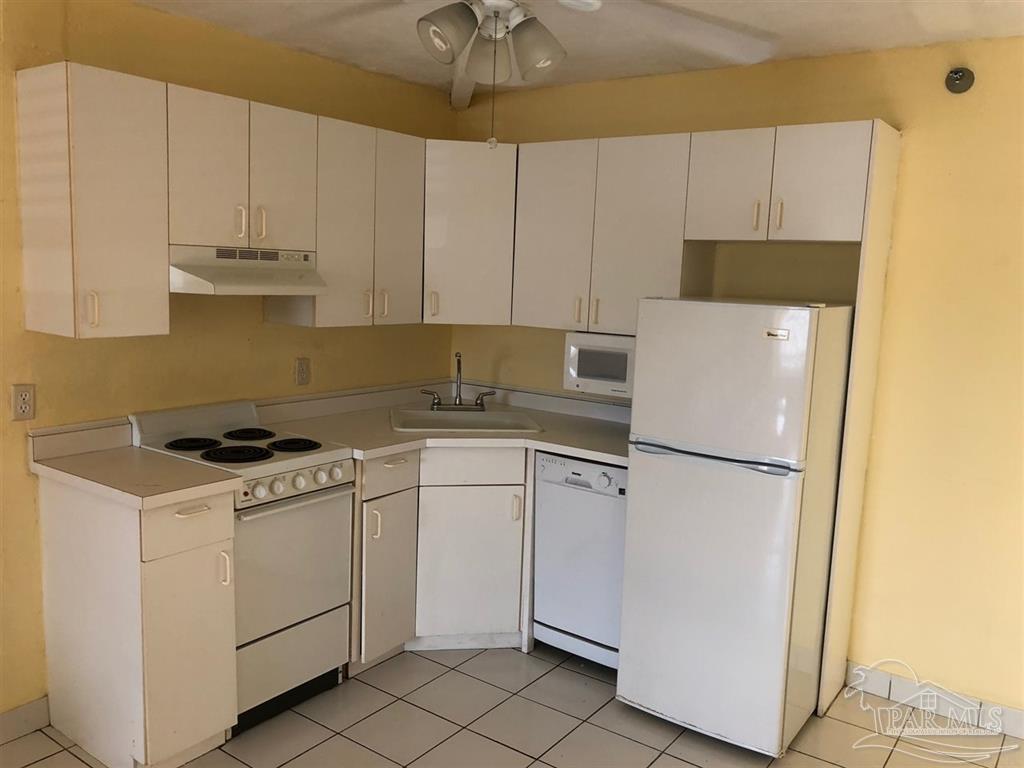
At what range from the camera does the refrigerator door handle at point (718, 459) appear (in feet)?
8.71

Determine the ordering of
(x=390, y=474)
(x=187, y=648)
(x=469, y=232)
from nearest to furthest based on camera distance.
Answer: (x=187, y=648)
(x=390, y=474)
(x=469, y=232)

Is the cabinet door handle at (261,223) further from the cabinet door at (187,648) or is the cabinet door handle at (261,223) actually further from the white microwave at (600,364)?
the white microwave at (600,364)

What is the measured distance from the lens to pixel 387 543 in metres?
3.29

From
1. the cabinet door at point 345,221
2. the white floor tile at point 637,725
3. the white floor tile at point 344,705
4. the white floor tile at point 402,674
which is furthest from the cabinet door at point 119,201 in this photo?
the white floor tile at point 637,725

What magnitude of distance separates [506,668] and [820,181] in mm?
2321

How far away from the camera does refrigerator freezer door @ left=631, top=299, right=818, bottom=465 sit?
261 cm

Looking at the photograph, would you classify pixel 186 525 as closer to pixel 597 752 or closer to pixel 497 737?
pixel 497 737

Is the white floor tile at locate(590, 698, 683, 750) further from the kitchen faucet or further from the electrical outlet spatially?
the electrical outlet

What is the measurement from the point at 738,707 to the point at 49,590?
245cm

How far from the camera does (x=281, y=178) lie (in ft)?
9.95

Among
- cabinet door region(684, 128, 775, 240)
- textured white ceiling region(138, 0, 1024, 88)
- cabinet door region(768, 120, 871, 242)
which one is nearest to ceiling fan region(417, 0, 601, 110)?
textured white ceiling region(138, 0, 1024, 88)

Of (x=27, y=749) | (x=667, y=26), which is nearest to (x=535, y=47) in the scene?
(x=667, y=26)

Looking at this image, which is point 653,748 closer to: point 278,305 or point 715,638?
point 715,638

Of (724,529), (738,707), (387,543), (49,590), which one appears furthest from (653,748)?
(49,590)
